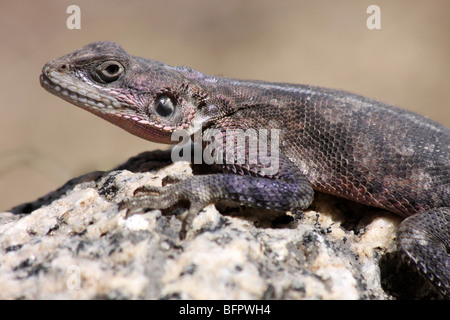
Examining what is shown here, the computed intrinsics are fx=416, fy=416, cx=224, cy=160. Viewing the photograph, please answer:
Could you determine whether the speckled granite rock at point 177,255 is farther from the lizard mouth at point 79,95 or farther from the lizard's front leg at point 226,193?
the lizard mouth at point 79,95

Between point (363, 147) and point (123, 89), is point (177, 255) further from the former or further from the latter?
point (363, 147)

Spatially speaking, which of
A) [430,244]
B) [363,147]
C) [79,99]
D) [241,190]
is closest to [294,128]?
[363,147]

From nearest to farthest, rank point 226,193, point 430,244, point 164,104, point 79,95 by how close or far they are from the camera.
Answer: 1. point 226,193
2. point 430,244
3. point 79,95
4. point 164,104

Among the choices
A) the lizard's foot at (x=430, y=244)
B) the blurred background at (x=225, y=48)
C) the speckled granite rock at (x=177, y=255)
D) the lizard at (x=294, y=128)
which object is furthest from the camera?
the blurred background at (x=225, y=48)

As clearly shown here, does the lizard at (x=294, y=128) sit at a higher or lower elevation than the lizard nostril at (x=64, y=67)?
lower

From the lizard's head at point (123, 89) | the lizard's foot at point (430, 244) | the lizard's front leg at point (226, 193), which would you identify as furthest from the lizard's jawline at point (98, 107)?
the lizard's foot at point (430, 244)

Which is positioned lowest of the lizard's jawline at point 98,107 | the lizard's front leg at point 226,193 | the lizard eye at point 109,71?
the lizard's front leg at point 226,193
